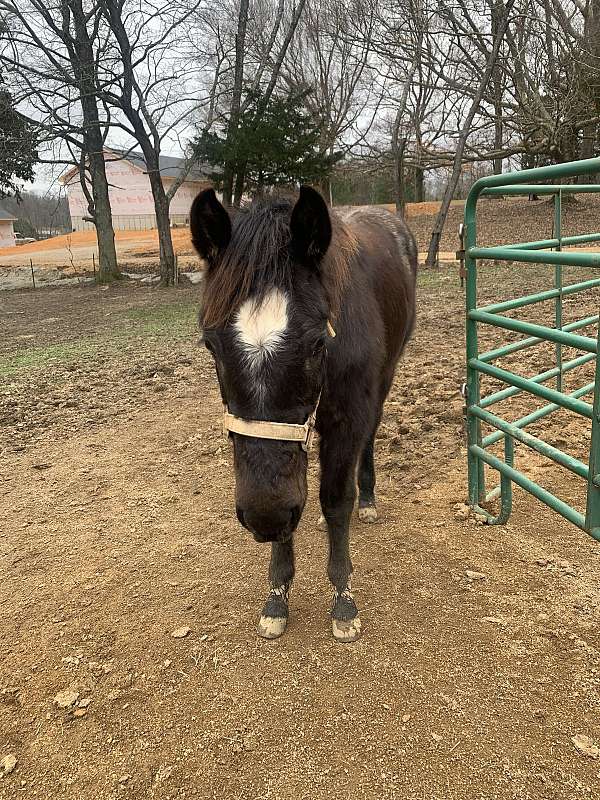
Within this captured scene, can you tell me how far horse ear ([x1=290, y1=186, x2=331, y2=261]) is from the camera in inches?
71.8

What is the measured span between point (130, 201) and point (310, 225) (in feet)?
187

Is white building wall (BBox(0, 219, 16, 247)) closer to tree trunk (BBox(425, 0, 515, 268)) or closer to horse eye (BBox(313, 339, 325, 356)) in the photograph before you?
tree trunk (BBox(425, 0, 515, 268))

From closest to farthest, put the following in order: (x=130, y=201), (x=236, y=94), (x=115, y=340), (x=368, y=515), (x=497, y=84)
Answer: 1. (x=368, y=515)
2. (x=115, y=340)
3. (x=236, y=94)
4. (x=497, y=84)
5. (x=130, y=201)

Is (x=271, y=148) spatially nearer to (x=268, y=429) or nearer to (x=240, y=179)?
(x=240, y=179)

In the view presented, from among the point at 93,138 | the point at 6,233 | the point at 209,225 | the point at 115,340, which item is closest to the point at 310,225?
the point at 209,225

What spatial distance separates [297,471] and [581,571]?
5.93 feet

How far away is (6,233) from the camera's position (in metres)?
51.4

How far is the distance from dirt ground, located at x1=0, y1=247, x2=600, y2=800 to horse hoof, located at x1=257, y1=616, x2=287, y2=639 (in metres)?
0.05

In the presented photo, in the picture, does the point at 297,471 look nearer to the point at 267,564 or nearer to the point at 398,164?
the point at 267,564

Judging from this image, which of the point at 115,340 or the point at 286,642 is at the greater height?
the point at 115,340

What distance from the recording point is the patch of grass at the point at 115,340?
309 inches

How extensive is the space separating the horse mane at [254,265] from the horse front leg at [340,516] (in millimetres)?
702

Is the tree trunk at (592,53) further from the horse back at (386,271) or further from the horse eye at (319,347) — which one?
the horse eye at (319,347)

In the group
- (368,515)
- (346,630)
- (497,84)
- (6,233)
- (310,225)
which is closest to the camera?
(310,225)
